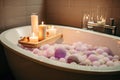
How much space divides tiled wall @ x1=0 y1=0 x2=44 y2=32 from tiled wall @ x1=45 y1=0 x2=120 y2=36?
11.0 inches

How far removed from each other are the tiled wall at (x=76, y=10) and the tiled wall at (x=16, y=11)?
0.92 feet

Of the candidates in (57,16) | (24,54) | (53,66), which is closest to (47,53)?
(24,54)

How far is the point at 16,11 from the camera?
7.72 feet

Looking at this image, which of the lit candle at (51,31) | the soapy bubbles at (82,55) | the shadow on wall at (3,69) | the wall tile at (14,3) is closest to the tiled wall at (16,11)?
the wall tile at (14,3)

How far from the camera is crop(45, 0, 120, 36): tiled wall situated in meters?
2.34

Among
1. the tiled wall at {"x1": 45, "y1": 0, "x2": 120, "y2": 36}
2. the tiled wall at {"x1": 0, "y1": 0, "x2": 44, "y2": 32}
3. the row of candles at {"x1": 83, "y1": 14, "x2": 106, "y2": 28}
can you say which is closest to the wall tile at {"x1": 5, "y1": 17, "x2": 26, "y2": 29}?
the tiled wall at {"x1": 0, "y1": 0, "x2": 44, "y2": 32}

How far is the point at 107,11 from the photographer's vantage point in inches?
93.7

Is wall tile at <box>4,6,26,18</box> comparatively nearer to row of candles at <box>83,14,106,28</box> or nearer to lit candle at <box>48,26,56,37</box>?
lit candle at <box>48,26,56,37</box>

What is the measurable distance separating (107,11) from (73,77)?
1482 millimetres

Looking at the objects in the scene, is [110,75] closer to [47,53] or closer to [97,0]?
[47,53]

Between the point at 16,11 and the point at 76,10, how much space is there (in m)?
0.88

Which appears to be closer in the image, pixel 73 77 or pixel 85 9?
pixel 73 77

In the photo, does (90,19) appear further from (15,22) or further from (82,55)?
(15,22)

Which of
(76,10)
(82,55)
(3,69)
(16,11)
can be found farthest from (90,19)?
(3,69)
